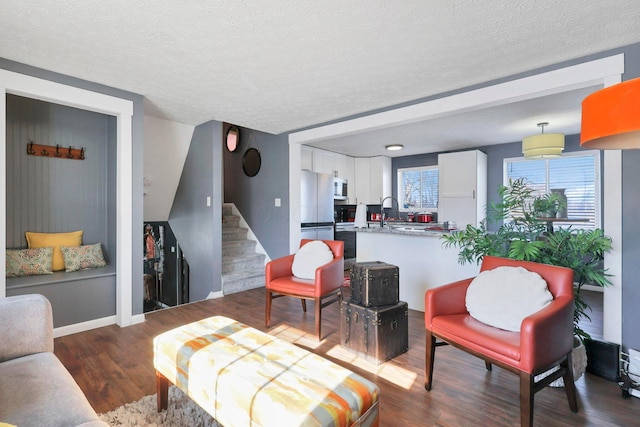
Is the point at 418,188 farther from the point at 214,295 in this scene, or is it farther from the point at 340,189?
the point at 214,295

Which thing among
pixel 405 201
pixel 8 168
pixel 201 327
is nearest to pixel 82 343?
pixel 201 327

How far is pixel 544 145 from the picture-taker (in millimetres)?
3547

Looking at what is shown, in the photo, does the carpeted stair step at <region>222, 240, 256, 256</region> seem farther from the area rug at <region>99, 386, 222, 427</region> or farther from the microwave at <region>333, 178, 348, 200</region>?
the area rug at <region>99, 386, 222, 427</region>

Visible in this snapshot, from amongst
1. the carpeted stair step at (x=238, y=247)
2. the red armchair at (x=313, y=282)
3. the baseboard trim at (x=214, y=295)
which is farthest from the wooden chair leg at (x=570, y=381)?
the carpeted stair step at (x=238, y=247)

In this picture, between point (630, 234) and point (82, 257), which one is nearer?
point (630, 234)

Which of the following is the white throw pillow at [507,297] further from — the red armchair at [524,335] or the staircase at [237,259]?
the staircase at [237,259]

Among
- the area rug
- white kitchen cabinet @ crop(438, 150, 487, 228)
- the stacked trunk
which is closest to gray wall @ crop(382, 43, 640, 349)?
the stacked trunk

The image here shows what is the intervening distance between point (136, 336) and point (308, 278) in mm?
1684

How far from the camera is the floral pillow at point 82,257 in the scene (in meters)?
3.34

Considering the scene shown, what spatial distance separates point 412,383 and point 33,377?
205cm

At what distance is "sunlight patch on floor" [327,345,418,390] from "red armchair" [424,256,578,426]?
174 millimetres

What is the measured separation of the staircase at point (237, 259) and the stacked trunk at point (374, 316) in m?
2.30

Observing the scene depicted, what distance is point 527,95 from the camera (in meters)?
2.71

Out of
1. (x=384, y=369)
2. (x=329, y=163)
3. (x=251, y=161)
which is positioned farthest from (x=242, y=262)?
(x=384, y=369)
